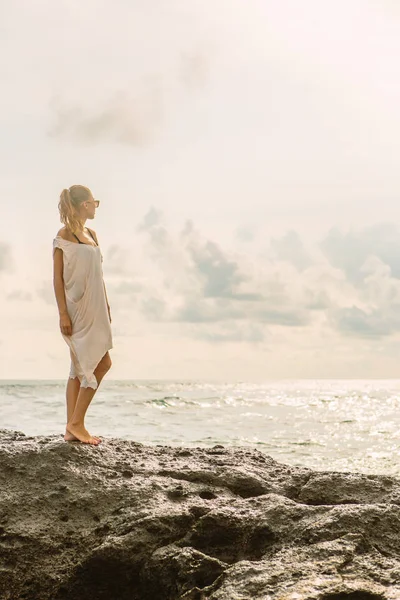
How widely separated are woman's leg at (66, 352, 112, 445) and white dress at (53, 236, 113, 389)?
101 millimetres

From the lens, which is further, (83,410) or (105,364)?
(105,364)

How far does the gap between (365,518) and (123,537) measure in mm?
1447

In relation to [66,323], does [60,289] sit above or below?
above

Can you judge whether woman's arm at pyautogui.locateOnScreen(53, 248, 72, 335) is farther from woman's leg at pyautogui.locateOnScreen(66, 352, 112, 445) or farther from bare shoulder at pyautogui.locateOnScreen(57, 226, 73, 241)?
woman's leg at pyautogui.locateOnScreen(66, 352, 112, 445)

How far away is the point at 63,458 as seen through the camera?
4.88 m

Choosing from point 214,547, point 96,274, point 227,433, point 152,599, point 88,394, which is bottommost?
point 227,433

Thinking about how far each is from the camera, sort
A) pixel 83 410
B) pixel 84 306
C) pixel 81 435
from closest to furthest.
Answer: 1. pixel 81 435
2. pixel 83 410
3. pixel 84 306

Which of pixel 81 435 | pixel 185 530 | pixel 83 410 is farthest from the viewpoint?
pixel 83 410

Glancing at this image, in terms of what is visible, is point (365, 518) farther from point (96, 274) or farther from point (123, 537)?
point (96, 274)

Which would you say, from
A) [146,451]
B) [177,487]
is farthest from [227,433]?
[177,487]

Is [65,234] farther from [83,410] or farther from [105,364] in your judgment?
[83,410]

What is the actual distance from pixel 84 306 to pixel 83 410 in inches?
36.2

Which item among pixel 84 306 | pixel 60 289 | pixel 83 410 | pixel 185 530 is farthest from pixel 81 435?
pixel 185 530

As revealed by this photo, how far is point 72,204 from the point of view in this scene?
5949mm
